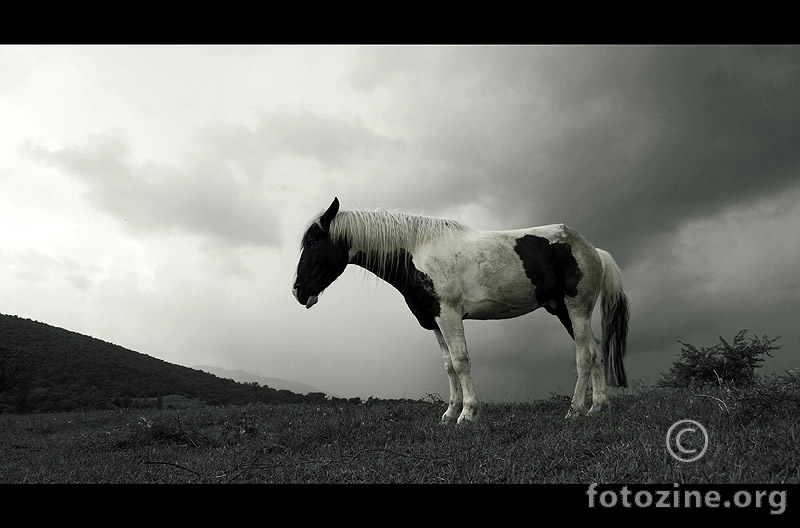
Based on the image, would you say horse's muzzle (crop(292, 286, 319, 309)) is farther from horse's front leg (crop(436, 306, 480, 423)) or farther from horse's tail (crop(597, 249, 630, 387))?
horse's tail (crop(597, 249, 630, 387))

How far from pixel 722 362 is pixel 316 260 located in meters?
12.7

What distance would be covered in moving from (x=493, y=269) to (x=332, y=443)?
136 inches

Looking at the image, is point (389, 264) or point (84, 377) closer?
point (389, 264)

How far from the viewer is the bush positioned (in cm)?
1395

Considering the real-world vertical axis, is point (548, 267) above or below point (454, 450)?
above

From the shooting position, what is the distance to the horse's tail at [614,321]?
850cm

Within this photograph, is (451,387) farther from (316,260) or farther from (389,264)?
(316,260)

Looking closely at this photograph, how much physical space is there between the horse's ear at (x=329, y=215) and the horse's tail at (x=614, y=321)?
15.4 ft

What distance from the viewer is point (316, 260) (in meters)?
7.92

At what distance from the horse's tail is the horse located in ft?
0.69

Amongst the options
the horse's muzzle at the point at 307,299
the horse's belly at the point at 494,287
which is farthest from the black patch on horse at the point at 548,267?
the horse's muzzle at the point at 307,299

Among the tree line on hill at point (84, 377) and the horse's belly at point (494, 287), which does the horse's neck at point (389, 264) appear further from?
the tree line on hill at point (84, 377)

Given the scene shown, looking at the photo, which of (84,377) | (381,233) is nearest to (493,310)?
(381,233)
